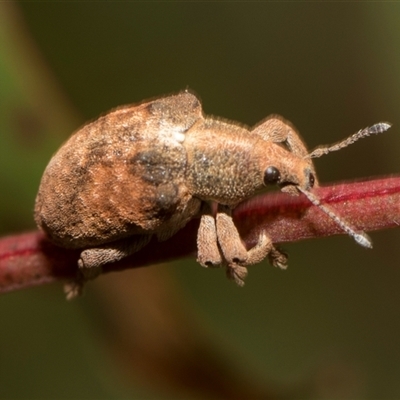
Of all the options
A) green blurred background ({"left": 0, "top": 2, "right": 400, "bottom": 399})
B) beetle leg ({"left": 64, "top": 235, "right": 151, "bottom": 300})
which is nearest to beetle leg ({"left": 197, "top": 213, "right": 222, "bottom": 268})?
beetle leg ({"left": 64, "top": 235, "right": 151, "bottom": 300})

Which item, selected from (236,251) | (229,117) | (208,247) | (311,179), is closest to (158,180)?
(208,247)

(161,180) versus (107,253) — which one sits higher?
(161,180)

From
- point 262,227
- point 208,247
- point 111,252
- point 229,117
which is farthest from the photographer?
point 229,117

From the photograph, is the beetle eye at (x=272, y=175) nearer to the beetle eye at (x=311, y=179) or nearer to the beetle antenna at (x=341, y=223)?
the beetle eye at (x=311, y=179)

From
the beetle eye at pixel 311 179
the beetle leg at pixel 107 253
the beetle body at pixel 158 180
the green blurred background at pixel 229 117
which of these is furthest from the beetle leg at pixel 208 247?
the green blurred background at pixel 229 117

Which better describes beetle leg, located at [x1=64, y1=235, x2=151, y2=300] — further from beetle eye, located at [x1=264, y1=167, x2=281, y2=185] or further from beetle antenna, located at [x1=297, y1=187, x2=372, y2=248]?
beetle antenna, located at [x1=297, y1=187, x2=372, y2=248]

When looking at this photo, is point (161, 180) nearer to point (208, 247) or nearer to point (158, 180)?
point (158, 180)

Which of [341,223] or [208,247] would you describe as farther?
[208,247]
